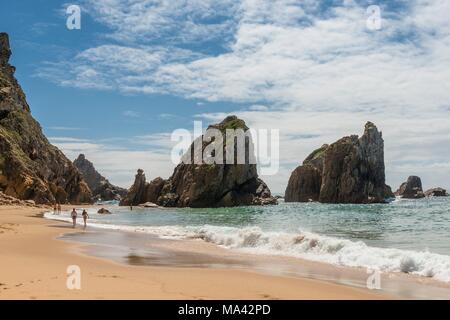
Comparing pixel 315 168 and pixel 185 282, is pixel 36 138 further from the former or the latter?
pixel 315 168

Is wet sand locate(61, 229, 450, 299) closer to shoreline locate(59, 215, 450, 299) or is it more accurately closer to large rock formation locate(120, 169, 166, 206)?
shoreline locate(59, 215, 450, 299)

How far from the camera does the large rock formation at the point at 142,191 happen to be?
140m

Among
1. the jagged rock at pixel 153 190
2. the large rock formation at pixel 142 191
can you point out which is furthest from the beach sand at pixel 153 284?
the large rock formation at pixel 142 191

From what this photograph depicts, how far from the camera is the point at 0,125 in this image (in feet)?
292

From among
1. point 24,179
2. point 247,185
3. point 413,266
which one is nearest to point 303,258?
point 413,266

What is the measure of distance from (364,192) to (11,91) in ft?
355

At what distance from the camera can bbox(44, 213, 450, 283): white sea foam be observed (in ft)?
49.0

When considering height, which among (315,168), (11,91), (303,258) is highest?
(11,91)

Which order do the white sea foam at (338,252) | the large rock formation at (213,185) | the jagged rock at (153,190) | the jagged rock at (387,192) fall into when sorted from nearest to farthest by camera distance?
the white sea foam at (338,252)
the large rock formation at (213,185)
the jagged rock at (153,190)
the jagged rock at (387,192)

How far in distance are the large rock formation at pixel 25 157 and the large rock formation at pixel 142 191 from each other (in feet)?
53.6

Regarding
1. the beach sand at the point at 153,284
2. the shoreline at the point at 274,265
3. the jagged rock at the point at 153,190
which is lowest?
the shoreline at the point at 274,265
